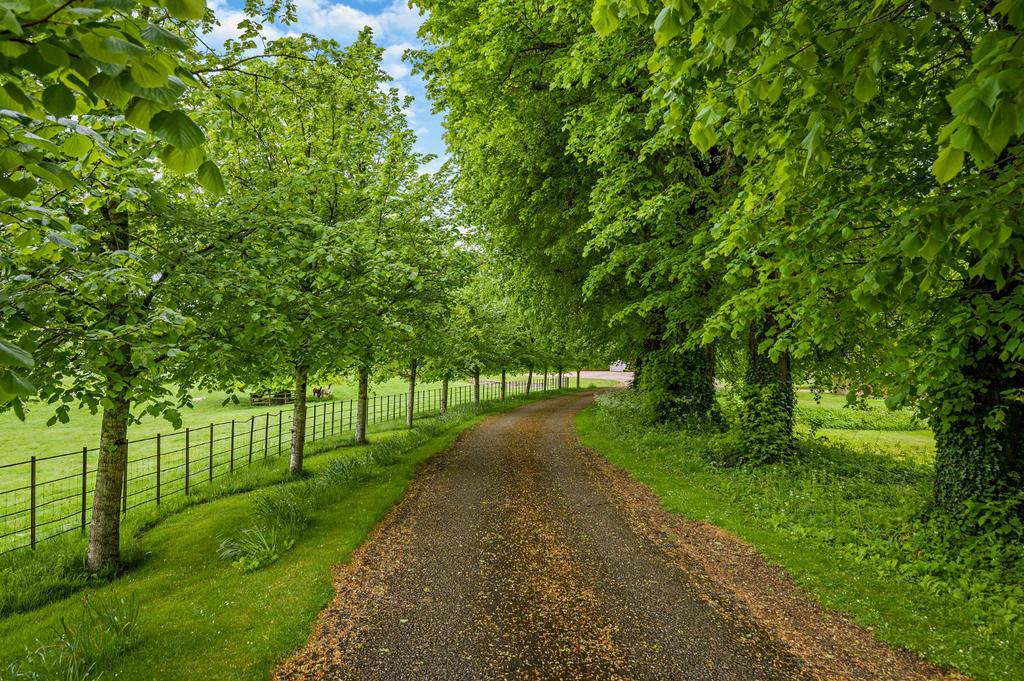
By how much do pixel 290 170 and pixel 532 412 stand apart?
21833 mm

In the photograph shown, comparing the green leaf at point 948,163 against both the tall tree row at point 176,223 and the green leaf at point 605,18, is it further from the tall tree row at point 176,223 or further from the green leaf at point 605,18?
the tall tree row at point 176,223

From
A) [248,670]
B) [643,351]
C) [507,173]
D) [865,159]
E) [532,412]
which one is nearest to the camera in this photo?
[248,670]

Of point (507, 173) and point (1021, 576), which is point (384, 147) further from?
point (1021, 576)

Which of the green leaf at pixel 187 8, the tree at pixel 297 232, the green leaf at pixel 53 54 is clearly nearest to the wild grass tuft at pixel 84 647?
the tree at pixel 297 232

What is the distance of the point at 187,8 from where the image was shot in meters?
1.77

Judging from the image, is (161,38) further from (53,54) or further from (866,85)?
(866,85)

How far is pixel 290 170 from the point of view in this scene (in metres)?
10.0

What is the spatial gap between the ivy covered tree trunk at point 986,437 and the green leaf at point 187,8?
32.8 feet

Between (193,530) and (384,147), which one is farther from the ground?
(384,147)

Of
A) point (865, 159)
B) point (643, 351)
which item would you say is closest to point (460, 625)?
point (865, 159)

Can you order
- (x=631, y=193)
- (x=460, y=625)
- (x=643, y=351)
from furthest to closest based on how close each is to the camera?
(x=643, y=351), (x=631, y=193), (x=460, y=625)

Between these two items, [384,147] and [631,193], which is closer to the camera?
[631,193]

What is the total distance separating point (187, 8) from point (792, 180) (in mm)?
6147

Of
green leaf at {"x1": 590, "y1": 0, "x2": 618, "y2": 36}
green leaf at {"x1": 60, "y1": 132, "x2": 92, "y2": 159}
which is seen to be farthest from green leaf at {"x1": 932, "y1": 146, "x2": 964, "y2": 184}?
green leaf at {"x1": 60, "y1": 132, "x2": 92, "y2": 159}
